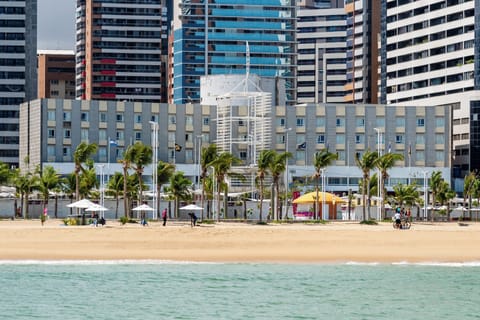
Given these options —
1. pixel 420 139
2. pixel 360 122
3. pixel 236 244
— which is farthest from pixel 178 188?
pixel 420 139

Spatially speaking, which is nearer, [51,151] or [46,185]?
[46,185]

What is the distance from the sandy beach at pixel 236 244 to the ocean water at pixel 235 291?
3.27 meters

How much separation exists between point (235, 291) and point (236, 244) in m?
24.2

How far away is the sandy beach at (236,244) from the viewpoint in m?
76.2

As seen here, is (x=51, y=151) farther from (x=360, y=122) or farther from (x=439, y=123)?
(x=439, y=123)

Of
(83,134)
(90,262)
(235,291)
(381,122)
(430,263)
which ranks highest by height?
(381,122)

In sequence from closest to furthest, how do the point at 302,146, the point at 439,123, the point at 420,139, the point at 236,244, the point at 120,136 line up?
the point at 236,244 → the point at 120,136 → the point at 302,146 → the point at 420,139 → the point at 439,123

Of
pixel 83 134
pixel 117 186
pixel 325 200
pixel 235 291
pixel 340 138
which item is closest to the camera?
pixel 235 291

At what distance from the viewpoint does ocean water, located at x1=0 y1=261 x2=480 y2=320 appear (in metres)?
53.1

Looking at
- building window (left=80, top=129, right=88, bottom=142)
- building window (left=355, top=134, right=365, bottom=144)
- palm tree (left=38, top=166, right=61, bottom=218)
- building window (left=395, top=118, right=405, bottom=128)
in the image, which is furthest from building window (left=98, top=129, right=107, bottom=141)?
building window (left=395, top=118, right=405, bottom=128)

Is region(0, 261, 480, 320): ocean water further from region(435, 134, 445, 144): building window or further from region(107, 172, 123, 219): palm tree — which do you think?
region(435, 134, 445, 144): building window

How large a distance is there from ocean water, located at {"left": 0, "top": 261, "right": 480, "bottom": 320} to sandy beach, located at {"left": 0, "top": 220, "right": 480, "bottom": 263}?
327 cm

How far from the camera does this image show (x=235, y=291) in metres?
60.2

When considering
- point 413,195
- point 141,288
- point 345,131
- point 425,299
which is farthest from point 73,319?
point 345,131
